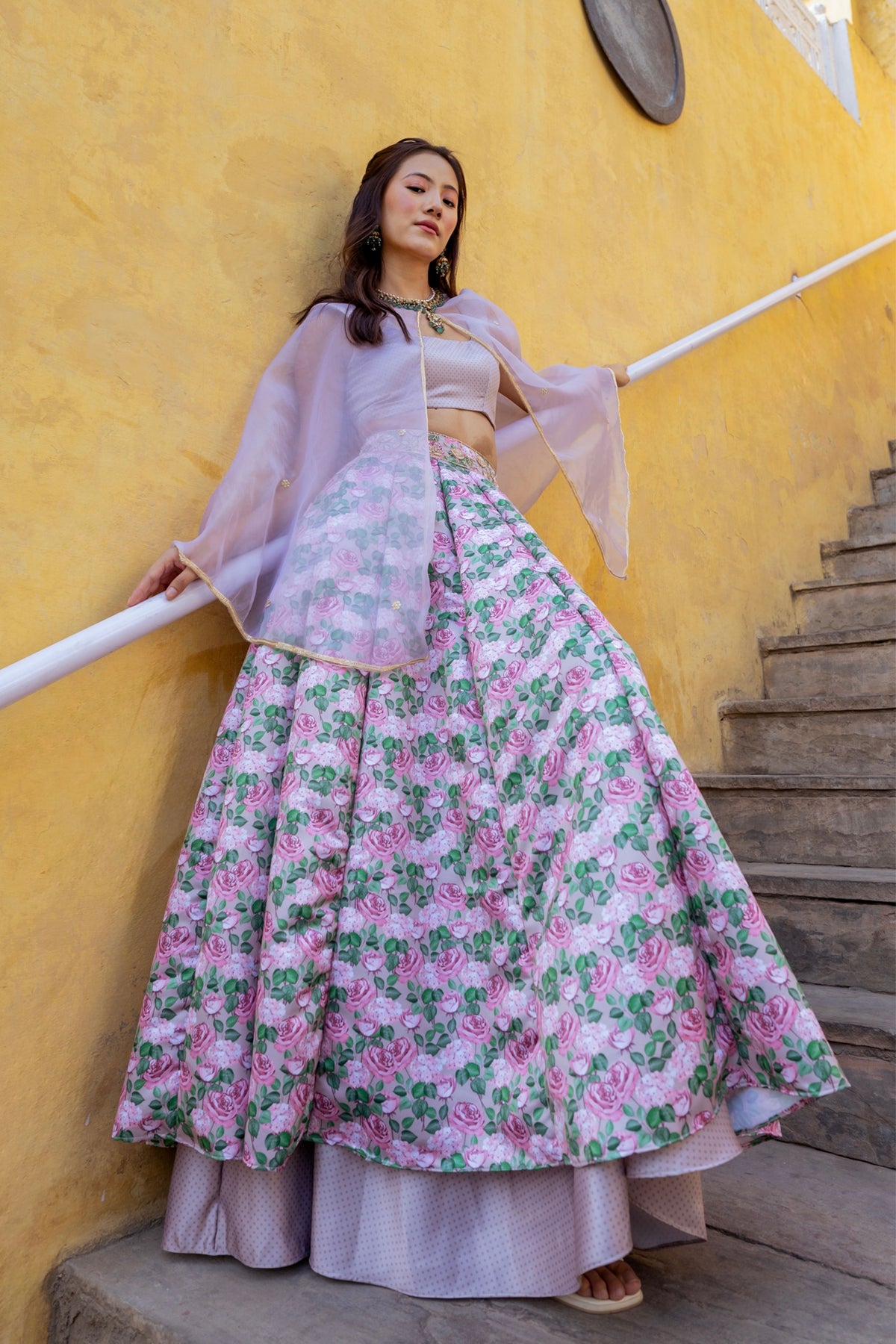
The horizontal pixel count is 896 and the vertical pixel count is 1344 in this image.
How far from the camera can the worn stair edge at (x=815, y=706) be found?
89.7 inches

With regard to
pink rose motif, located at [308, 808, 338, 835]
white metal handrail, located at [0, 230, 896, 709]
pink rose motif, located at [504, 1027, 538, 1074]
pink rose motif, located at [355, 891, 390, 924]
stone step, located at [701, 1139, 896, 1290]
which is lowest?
stone step, located at [701, 1139, 896, 1290]

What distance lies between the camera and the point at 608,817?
1125 millimetres

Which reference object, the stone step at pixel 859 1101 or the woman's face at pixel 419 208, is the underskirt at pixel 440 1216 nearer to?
the stone step at pixel 859 1101

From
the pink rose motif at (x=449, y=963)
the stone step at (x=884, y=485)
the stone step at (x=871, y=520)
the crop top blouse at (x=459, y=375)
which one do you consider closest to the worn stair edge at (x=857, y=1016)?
the pink rose motif at (x=449, y=963)

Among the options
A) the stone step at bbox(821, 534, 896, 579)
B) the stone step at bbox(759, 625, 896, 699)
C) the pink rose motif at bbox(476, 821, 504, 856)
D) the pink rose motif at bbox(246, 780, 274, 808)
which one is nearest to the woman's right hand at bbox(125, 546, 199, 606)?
the pink rose motif at bbox(246, 780, 274, 808)

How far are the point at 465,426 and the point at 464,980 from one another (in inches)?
37.2

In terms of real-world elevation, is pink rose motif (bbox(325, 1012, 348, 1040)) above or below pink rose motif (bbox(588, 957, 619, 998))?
below

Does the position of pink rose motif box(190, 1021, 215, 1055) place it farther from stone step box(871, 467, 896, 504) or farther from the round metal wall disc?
stone step box(871, 467, 896, 504)

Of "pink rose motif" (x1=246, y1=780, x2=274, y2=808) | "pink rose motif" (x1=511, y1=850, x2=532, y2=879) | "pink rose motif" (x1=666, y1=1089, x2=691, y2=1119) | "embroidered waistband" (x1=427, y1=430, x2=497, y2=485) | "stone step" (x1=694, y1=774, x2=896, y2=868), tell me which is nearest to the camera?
"pink rose motif" (x1=666, y1=1089, x2=691, y2=1119)

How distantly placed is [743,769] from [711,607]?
1.54 feet

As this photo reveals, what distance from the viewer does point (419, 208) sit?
1793mm

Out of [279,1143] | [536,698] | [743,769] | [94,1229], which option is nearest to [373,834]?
[536,698]

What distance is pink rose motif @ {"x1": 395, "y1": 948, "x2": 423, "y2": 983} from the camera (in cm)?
126

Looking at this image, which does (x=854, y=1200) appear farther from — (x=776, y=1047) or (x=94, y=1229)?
(x=94, y=1229)
